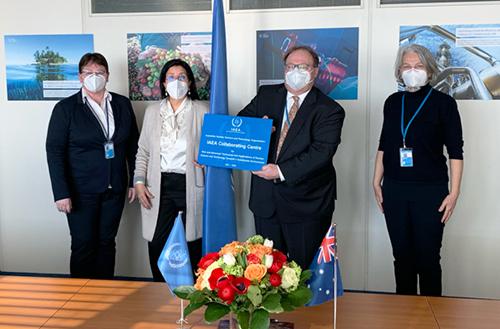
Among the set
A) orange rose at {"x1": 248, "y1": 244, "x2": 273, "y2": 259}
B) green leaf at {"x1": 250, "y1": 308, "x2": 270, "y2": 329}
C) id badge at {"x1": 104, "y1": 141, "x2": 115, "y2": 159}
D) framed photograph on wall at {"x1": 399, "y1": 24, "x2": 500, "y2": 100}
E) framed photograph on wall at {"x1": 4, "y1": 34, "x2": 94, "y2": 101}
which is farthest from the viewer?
framed photograph on wall at {"x1": 4, "y1": 34, "x2": 94, "y2": 101}

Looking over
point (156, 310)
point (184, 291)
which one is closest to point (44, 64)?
point (156, 310)

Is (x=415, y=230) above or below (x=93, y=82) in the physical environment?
below

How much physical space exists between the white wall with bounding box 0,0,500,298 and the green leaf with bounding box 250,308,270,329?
7.68ft

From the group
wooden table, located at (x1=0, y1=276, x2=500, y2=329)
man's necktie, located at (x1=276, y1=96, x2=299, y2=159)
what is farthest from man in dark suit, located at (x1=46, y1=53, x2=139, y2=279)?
wooden table, located at (x1=0, y1=276, x2=500, y2=329)

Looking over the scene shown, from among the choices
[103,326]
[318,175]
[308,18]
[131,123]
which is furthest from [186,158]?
[103,326]

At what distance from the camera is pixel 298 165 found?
2.74m

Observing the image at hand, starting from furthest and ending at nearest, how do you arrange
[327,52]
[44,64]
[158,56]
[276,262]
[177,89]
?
[44,64] < [158,56] < [327,52] < [177,89] < [276,262]

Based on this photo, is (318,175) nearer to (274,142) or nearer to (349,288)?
(274,142)

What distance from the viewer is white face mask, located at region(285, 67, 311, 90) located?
2.84 metres

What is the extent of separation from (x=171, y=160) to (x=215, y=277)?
70.0 inches

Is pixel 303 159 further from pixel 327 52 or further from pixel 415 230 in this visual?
pixel 327 52

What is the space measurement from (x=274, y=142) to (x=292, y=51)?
0.50 meters

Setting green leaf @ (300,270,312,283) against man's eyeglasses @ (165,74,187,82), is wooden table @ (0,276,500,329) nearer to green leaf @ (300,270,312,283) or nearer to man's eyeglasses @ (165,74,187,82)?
green leaf @ (300,270,312,283)

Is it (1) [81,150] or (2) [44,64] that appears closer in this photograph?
(1) [81,150]
